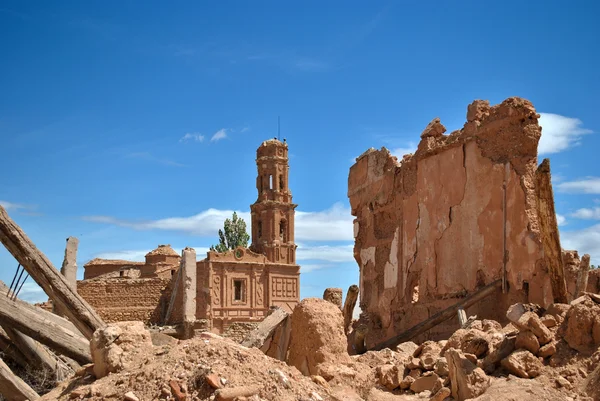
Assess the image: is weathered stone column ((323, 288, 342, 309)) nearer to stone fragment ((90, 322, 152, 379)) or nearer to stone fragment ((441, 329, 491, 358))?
stone fragment ((441, 329, 491, 358))

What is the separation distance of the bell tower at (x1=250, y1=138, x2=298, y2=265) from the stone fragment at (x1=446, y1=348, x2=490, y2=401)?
3668 centimetres

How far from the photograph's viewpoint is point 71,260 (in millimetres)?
22422

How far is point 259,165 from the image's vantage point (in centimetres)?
4525

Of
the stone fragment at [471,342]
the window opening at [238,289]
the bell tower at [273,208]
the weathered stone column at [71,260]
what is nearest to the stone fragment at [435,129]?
the stone fragment at [471,342]

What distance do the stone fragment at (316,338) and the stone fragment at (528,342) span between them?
2082mm

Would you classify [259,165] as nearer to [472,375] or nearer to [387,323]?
[387,323]

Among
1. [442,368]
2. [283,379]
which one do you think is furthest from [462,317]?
[283,379]

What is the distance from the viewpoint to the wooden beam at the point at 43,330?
844 cm

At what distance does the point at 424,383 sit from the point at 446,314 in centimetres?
338

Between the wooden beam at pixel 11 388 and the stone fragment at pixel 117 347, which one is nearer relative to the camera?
the stone fragment at pixel 117 347

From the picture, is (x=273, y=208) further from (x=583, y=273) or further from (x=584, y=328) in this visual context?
(x=584, y=328)

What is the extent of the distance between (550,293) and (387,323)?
13.0 ft

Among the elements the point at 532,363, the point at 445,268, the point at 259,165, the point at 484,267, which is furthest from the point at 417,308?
the point at 259,165

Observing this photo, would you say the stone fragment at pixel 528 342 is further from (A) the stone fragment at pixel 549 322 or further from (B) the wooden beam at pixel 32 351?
(B) the wooden beam at pixel 32 351
